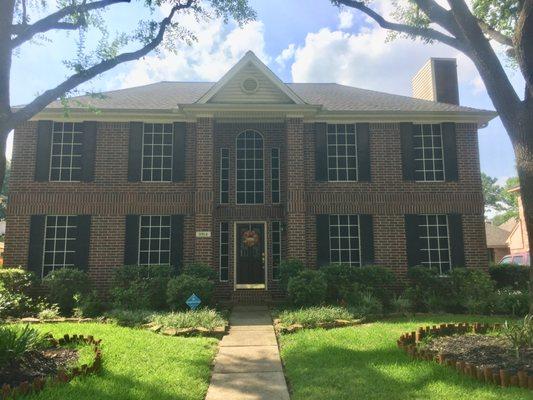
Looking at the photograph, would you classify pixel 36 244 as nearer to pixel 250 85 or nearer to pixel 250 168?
pixel 250 168

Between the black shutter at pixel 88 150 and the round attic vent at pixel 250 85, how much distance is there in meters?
4.81

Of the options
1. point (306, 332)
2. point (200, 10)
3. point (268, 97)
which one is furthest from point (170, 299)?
point (200, 10)

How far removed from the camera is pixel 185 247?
13180mm

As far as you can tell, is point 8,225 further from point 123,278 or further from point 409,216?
point 409,216

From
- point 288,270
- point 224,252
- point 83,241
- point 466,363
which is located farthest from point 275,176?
point 466,363

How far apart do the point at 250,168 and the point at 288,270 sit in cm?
371

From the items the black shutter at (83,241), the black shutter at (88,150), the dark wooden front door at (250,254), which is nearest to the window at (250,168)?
the dark wooden front door at (250,254)

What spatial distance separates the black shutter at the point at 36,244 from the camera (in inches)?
504

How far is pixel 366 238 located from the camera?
13.4 meters

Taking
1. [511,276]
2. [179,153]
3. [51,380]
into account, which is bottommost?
[51,380]

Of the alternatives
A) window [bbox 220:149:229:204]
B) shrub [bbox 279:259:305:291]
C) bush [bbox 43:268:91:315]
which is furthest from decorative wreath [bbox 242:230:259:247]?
bush [bbox 43:268:91:315]

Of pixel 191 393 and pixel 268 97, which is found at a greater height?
pixel 268 97

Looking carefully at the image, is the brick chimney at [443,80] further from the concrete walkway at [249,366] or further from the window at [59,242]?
the window at [59,242]

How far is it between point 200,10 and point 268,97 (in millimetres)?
3185
